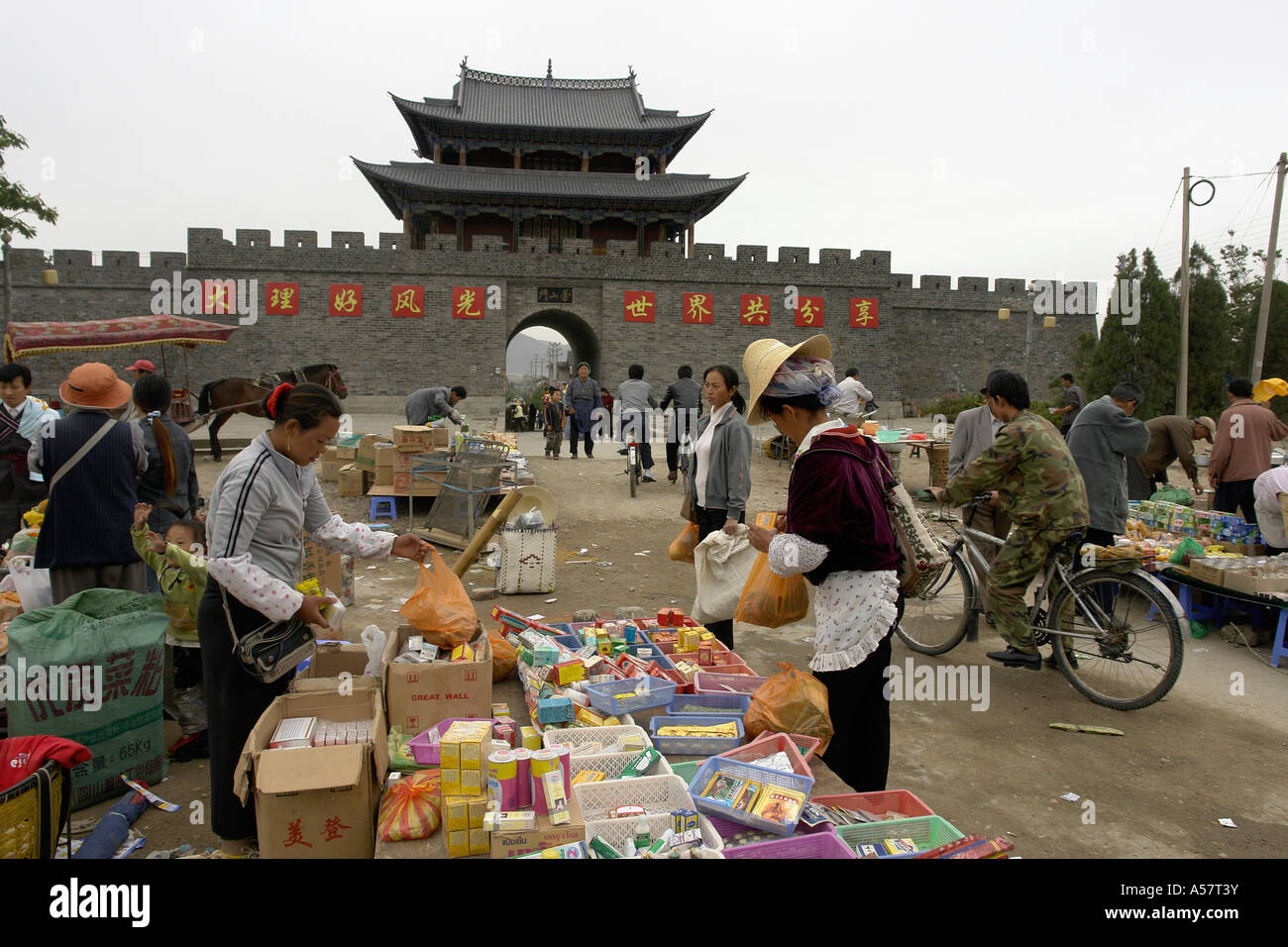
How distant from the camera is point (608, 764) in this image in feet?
7.68

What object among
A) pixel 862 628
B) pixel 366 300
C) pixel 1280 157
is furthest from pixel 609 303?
pixel 862 628

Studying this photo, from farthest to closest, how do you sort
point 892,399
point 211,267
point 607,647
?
1. point 892,399
2. point 211,267
3. point 607,647

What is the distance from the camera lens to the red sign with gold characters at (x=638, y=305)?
24.8 m

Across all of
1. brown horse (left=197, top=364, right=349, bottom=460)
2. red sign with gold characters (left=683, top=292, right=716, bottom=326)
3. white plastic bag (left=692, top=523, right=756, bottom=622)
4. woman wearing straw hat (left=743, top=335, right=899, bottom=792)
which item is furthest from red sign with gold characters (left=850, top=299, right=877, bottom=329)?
woman wearing straw hat (left=743, top=335, right=899, bottom=792)

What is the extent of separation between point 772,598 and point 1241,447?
17.4ft

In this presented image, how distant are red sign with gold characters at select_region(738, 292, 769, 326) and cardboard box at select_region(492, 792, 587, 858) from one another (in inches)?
954

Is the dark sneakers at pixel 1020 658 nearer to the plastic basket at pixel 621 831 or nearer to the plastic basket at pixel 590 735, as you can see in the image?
the plastic basket at pixel 590 735

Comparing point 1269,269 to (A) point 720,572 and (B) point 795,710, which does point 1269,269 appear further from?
(B) point 795,710

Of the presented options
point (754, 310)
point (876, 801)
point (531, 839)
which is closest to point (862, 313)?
point (754, 310)

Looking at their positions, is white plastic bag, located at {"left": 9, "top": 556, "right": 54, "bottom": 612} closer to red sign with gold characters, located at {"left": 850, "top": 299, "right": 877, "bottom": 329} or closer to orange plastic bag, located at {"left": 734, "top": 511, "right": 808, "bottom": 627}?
orange plastic bag, located at {"left": 734, "top": 511, "right": 808, "bottom": 627}

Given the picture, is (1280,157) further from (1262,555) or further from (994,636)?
(994,636)

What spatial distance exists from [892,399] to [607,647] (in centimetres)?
2475

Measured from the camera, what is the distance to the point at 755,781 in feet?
7.25
